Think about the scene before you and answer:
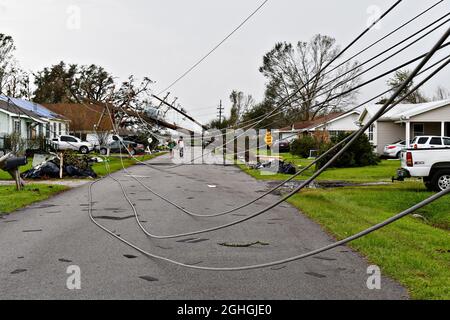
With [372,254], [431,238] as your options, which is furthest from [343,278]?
[431,238]

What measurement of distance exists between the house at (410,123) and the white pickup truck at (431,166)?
1948 centimetres

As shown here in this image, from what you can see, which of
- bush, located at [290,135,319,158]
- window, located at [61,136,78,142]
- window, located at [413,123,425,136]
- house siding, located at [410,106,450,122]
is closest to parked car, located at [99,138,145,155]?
window, located at [61,136,78,142]

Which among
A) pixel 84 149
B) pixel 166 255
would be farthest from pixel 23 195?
pixel 84 149

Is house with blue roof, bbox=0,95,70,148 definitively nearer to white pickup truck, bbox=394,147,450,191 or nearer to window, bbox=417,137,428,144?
window, bbox=417,137,428,144

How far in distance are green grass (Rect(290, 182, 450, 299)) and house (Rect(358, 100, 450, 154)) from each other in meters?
20.9

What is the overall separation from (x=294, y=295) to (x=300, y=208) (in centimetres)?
807

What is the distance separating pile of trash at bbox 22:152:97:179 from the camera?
23.5m

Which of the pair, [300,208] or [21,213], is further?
[300,208]

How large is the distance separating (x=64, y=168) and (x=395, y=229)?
17.1m

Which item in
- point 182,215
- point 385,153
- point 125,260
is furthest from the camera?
point 385,153

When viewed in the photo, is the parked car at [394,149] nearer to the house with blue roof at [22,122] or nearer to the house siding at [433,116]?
the house siding at [433,116]

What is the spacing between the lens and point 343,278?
6508 millimetres

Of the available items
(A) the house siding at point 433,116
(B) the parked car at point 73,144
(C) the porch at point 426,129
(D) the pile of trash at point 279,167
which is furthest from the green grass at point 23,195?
(B) the parked car at point 73,144

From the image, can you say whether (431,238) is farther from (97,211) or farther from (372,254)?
(97,211)
